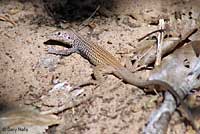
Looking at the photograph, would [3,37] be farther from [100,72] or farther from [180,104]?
[180,104]

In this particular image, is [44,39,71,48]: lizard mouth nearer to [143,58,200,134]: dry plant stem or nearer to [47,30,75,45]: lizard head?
[47,30,75,45]: lizard head

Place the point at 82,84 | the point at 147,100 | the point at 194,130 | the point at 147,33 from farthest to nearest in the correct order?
the point at 147,33, the point at 82,84, the point at 147,100, the point at 194,130

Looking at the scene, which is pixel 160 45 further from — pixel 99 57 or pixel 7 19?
pixel 7 19

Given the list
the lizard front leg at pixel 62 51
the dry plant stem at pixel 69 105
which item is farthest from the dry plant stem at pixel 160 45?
the lizard front leg at pixel 62 51

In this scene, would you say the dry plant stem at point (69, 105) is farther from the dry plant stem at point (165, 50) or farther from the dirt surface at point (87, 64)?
the dry plant stem at point (165, 50)

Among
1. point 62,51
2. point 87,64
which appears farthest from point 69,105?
point 62,51

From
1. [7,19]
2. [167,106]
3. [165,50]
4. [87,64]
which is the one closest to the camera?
[167,106]

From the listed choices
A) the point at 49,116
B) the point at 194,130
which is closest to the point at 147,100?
the point at 194,130
